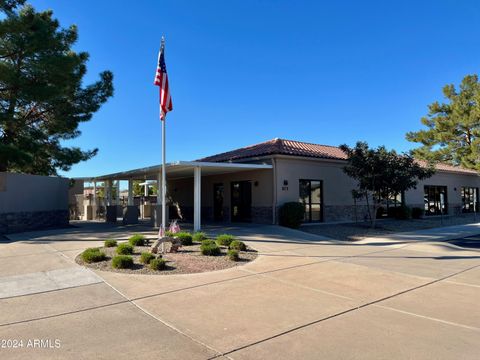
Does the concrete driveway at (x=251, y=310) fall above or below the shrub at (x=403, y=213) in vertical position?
below

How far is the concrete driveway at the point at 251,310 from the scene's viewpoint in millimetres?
4266

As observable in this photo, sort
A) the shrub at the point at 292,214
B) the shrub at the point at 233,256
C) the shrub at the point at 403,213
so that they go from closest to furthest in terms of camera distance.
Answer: the shrub at the point at 233,256 → the shrub at the point at 292,214 → the shrub at the point at 403,213

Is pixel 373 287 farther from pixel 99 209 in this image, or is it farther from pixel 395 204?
pixel 99 209

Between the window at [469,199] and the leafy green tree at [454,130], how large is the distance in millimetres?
2239

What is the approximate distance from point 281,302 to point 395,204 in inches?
793

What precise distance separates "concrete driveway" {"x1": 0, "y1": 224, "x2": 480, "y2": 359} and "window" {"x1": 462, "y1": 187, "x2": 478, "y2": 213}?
2488cm

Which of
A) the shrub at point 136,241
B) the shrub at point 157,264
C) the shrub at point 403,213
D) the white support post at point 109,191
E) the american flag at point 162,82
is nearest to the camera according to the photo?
the shrub at point 157,264

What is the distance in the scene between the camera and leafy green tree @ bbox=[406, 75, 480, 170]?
34.0m

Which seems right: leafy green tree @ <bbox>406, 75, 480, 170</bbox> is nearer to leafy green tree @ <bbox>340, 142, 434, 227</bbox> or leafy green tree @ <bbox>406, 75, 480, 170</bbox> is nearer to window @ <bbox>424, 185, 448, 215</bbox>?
window @ <bbox>424, 185, 448, 215</bbox>

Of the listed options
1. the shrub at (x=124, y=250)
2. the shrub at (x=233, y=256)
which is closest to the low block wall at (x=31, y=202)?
the shrub at (x=124, y=250)

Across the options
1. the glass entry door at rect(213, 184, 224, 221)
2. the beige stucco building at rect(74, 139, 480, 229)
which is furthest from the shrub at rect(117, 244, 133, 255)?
the glass entry door at rect(213, 184, 224, 221)

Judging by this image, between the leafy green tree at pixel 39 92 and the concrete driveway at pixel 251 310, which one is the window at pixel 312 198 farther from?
the leafy green tree at pixel 39 92

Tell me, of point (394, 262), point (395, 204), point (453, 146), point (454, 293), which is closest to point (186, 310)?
point (454, 293)

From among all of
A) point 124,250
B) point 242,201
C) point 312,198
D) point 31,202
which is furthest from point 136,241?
point 312,198
